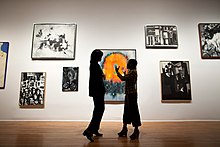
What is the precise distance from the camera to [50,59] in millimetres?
3977

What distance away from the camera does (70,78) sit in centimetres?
390

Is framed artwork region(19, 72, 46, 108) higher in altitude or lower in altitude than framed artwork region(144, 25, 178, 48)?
lower

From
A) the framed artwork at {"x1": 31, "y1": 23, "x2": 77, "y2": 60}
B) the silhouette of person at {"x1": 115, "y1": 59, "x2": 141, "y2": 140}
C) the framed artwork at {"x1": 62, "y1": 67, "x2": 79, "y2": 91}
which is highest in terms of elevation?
the framed artwork at {"x1": 31, "y1": 23, "x2": 77, "y2": 60}

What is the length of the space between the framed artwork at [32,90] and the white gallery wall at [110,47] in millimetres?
98

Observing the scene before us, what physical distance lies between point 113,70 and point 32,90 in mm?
1857

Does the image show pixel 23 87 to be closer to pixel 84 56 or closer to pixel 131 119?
pixel 84 56

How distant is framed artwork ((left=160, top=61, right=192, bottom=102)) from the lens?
12.5ft

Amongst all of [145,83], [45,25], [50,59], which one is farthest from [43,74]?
[145,83]

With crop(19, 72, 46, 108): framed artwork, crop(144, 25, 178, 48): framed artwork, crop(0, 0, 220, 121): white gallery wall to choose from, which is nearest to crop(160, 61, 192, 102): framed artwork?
crop(0, 0, 220, 121): white gallery wall

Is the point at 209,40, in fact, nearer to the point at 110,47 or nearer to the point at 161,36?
the point at 161,36

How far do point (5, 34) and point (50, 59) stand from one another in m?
1.28

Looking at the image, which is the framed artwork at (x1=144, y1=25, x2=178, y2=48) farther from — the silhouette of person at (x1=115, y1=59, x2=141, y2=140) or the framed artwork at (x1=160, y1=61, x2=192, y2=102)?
the silhouette of person at (x1=115, y1=59, x2=141, y2=140)

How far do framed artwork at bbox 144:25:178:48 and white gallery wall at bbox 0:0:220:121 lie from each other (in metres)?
0.12

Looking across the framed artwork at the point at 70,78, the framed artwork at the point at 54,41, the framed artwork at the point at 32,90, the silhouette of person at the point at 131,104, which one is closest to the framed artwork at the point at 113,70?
the framed artwork at the point at 70,78
